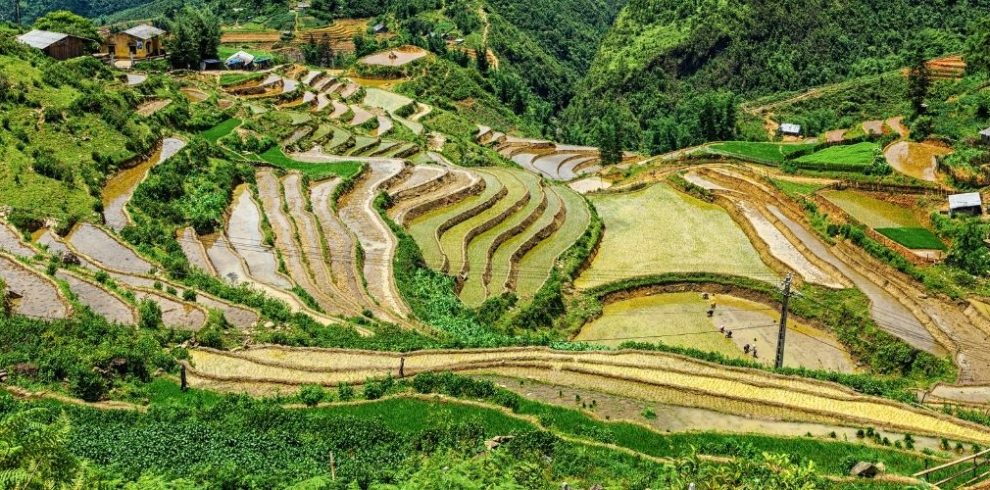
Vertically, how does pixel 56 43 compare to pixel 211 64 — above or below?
above

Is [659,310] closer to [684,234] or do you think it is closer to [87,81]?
[684,234]

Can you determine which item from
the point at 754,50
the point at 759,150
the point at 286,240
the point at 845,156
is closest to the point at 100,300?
the point at 286,240

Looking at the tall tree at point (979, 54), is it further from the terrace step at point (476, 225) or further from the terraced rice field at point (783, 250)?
the terrace step at point (476, 225)

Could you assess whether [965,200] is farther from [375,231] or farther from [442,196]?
[375,231]

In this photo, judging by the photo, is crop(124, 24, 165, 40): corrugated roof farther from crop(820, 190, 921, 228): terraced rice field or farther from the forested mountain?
crop(820, 190, 921, 228): terraced rice field

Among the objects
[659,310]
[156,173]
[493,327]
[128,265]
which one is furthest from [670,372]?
[156,173]

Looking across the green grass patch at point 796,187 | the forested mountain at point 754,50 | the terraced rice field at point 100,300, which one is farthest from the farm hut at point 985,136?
the forested mountain at point 754,50

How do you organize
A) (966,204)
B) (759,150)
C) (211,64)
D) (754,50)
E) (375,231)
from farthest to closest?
(754,50), (211,64), (759,150), (966,204), (375,231)
